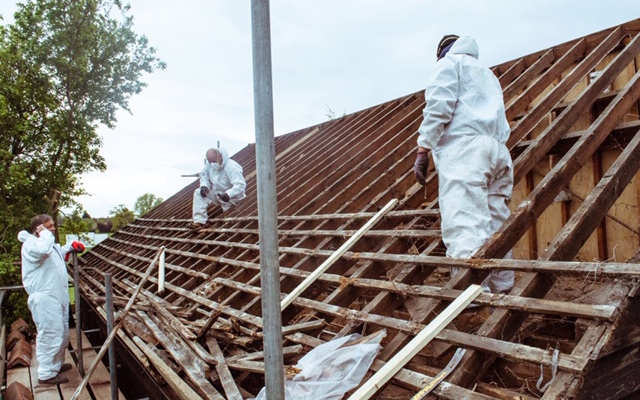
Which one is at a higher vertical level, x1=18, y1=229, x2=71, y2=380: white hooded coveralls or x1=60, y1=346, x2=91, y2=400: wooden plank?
x1=18, y1=229, x2=71, y2=380: white hooded coveralls

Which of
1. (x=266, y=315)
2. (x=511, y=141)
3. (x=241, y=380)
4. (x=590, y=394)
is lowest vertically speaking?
(x=241, y=380)

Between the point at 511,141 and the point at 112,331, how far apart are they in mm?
3465

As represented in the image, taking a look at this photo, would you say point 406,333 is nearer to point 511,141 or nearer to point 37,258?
point 511,141

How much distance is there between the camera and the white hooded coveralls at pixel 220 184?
6.88 metres

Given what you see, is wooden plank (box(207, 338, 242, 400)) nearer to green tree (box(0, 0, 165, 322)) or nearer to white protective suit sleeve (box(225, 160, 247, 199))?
white protective suit sleeve (box(225, 160, 247, 199))

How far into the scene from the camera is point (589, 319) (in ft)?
6.04

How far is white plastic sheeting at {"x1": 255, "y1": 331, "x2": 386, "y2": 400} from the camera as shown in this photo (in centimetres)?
208

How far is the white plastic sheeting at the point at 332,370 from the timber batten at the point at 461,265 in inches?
3.6

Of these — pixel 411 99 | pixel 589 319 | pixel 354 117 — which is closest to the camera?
pixel 589 319

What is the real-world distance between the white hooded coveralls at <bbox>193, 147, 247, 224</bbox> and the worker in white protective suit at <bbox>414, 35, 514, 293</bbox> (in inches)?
167

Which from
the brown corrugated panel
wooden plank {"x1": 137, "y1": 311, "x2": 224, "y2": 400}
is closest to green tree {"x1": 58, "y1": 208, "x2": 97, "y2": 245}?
the brown corrugated panel

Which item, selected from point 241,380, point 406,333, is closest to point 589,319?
point 406,333

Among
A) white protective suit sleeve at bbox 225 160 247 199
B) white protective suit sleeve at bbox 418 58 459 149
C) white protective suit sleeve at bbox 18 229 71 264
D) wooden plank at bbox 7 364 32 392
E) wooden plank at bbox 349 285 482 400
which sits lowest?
wooden plank at bbox 7 364 32 392

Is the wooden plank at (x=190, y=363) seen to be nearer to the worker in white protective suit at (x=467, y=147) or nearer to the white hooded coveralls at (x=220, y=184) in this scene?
the worker in white protective suit at (x=467, y=147)
